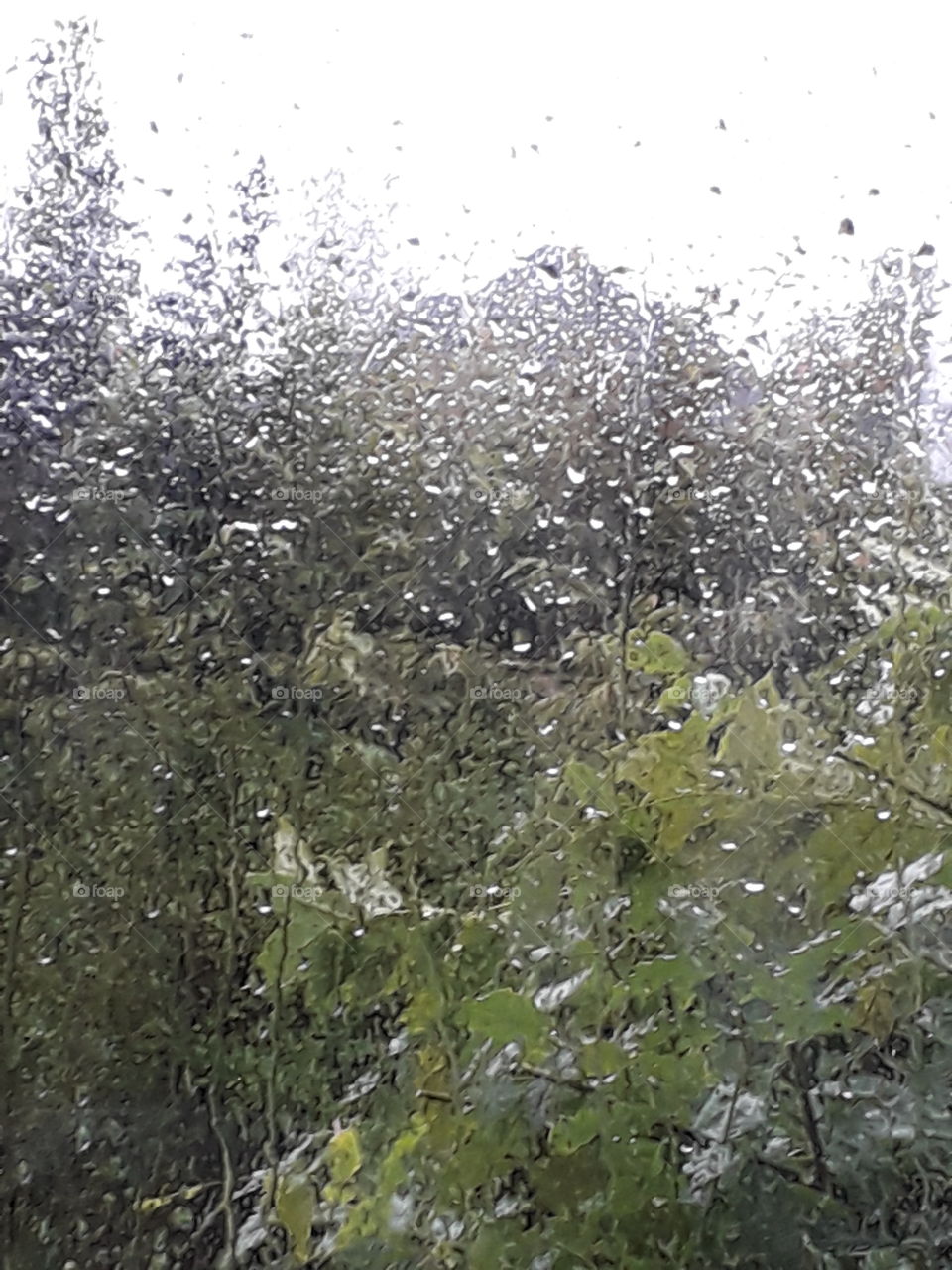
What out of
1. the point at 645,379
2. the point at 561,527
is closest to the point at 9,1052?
the point at 561,527

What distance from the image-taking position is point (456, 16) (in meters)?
0.86

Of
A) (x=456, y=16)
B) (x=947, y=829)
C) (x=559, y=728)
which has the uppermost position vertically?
(x=456, y=16)

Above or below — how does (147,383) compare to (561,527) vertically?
above

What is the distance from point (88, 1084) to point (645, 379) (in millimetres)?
718

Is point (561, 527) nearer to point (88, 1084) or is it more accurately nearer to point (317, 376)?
point (317, 376)

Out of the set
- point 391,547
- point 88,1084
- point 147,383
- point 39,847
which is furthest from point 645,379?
point 88,1084

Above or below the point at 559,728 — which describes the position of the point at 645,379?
above

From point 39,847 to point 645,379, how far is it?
62cm

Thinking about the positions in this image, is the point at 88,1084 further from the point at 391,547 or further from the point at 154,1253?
the point at 391,547

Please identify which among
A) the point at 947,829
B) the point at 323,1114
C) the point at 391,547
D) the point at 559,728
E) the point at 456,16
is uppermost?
the point at 456,16

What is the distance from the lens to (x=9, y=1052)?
2.60 ft

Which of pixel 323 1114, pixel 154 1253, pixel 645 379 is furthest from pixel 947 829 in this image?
pixel 154 1253

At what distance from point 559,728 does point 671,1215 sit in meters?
0.39

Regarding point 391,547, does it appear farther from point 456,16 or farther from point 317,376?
point 456,16
